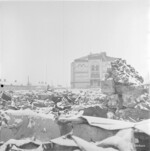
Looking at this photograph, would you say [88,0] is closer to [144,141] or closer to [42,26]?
[42,26]

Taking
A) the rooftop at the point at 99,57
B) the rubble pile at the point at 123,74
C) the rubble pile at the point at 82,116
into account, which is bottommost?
the rubble pile at the point at 82,116

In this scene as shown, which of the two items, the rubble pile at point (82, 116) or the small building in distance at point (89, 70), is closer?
the rubble pile at point (82, 116)

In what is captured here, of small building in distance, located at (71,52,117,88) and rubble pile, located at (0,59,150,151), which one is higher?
small building in distance, located at (71,52,117,88)

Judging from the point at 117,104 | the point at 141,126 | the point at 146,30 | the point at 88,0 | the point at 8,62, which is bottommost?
the point at 141,126

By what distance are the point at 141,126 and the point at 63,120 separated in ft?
2.69

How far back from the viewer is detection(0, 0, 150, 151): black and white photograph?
7.73 ft

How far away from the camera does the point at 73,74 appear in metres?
2.45

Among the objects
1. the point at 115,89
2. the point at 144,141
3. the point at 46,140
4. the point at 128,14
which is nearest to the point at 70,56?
the point at 115,89

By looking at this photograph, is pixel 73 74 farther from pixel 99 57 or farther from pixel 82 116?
pixel 82 116

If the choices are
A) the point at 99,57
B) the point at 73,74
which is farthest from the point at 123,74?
the point at 73,74

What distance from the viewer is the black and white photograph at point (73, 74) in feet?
7.73

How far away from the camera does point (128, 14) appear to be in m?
2.44

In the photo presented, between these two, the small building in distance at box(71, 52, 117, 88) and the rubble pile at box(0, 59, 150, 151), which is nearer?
the rubble pile at box(0, 59, 150, 151)

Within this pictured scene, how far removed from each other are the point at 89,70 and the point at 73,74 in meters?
0.18
